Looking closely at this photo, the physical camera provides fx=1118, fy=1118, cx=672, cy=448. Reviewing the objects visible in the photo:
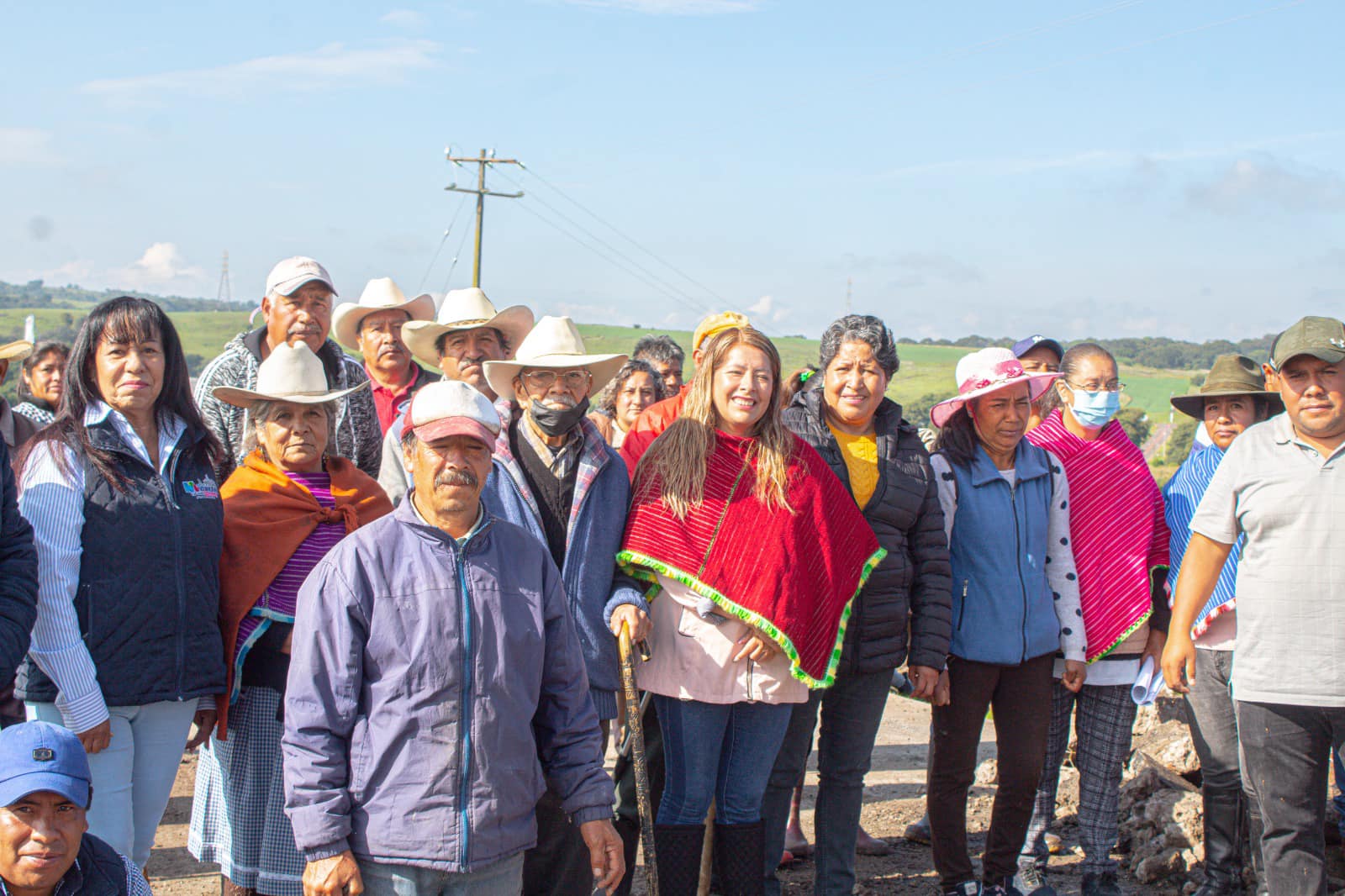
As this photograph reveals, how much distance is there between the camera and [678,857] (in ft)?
13.3

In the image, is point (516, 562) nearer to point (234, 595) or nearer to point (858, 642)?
point (234, 595)

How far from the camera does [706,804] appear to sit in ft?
13.5

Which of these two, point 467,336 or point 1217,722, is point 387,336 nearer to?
point 467,336

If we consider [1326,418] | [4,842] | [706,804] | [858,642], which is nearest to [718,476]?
[858,642]

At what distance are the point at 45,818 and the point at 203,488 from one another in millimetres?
1244

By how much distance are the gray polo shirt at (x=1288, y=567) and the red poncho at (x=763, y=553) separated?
4.77 feet

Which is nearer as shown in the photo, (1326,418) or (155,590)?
(155,590)

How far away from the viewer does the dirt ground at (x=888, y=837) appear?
206 inches

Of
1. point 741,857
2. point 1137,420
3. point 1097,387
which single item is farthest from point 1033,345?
point 1137,420

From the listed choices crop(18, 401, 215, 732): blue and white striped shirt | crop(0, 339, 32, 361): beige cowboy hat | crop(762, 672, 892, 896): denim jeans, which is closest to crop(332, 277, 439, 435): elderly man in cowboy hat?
crop(0, 339, 32, 361): beige cowboy hat

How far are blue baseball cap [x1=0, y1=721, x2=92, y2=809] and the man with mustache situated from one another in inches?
19.4

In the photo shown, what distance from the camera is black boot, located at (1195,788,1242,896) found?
15.8 ft

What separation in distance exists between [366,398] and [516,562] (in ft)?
7.51

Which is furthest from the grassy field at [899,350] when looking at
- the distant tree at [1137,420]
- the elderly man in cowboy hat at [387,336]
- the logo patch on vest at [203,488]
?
the logo patch on vest at [203,488]
